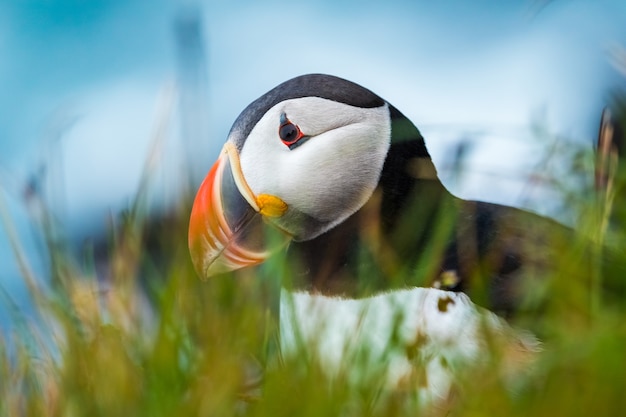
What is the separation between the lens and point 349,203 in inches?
123

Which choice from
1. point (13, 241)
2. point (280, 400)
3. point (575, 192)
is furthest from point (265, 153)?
point (280, 400)

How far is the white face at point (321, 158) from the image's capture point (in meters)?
3.09

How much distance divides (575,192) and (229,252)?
1287 mm

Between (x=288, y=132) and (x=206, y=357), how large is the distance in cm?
178

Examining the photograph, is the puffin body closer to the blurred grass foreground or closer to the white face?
the white face

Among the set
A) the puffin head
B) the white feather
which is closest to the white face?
the puffin head

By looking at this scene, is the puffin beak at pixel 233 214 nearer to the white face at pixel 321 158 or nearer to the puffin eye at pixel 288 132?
the white face at pixel 321 158

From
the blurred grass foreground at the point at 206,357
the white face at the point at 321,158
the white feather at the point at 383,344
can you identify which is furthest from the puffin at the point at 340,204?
the blurred grass foreground at the point at 206,357

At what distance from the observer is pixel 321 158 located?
3.14 metres

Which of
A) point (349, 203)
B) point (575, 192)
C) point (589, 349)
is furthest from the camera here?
point (349, 203)

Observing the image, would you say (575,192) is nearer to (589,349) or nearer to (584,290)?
(584,290)

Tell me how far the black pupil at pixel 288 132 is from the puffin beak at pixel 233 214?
16 centimetres

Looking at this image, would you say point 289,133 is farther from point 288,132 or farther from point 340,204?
point 340,204

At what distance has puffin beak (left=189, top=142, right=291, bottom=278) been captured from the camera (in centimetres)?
292
